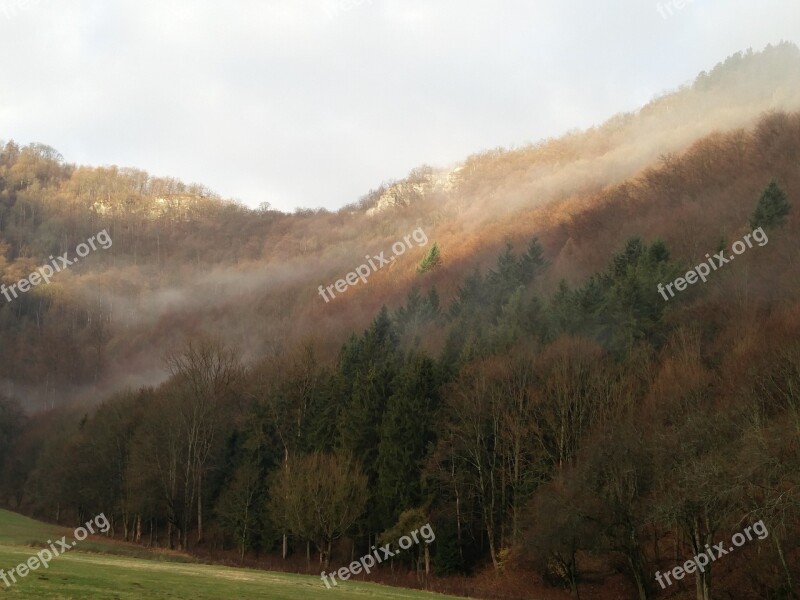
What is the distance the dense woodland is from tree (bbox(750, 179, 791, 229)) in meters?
0.22

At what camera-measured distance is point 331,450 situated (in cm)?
6062

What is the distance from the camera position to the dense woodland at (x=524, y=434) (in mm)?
32906

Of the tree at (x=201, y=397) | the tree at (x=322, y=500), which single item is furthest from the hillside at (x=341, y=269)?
the tree at (x=322, y=500)

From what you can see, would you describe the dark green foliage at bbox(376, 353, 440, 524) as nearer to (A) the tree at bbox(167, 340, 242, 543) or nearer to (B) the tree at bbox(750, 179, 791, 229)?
(A) the tree at bbox(167, 340, 242, 543)

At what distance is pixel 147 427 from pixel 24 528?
15661 millimetres

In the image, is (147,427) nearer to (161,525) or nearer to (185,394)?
(185,394)

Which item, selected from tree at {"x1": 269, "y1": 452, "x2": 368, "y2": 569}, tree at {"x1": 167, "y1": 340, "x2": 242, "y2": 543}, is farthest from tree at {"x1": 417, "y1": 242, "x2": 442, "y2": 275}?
tree at {"x1": 269, "y1": 452, "x2": 368, "y2": 569}

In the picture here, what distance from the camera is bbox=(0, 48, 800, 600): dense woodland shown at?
32906 millimetres

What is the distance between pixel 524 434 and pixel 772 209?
119 ft

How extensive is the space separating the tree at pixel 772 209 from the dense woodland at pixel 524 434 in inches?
8.6

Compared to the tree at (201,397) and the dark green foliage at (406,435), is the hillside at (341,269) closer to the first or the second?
the tree at (201,397)

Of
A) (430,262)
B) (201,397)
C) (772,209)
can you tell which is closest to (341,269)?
(430,262)

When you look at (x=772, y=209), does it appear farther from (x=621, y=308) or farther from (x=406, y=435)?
(x=406, y=435)

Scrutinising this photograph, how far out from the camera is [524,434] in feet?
160
